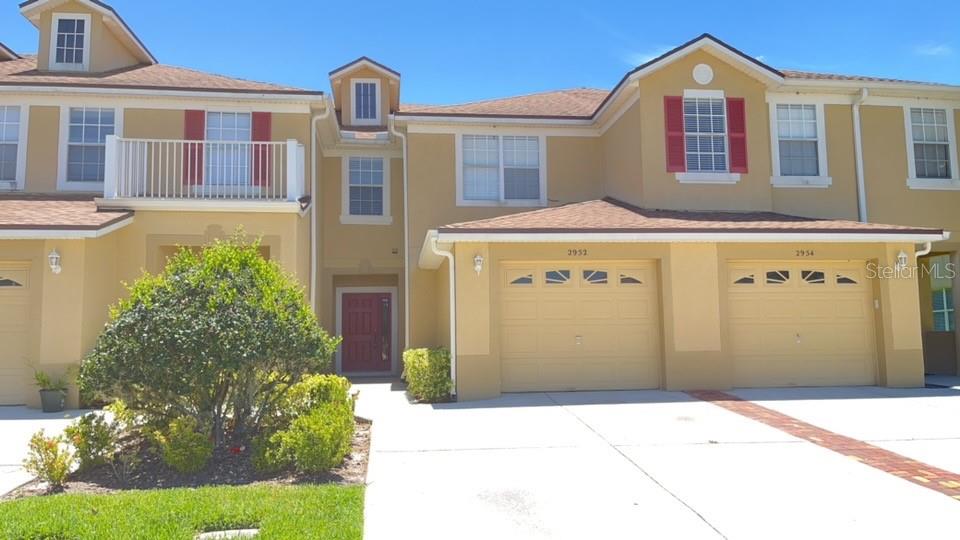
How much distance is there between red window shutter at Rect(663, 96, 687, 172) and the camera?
43.4 ft

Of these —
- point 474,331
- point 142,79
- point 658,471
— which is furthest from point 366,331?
point 658,471

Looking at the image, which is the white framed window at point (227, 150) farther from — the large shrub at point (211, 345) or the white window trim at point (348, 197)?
the large shrub at point (211, 345)

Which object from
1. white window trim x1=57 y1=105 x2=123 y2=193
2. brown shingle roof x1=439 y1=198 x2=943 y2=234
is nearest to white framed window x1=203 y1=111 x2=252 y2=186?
white window trim x1=57 y1=105 x2=123 y2=193

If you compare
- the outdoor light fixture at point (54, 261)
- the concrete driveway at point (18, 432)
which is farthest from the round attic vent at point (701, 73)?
the concrete driveway at point (18, 432)

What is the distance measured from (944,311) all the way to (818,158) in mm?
4487

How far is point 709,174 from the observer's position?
43.7ft

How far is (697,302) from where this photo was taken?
38.1 ft

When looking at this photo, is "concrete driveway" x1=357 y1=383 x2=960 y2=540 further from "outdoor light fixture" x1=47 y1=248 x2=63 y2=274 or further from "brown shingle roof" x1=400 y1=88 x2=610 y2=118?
"brown shingle roof" x1=400 y1=88 x2=610 y2=118

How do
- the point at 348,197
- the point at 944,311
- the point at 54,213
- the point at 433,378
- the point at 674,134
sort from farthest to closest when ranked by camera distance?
the point at 348,197, the point at 944,311, the point at 674,134, the point at 54,213, the point at 433,378

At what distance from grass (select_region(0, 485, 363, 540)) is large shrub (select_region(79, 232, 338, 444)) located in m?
1.20

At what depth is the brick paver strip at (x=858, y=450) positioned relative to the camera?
591 cm

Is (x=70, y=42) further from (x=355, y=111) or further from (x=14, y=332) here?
(x=14, y=332)

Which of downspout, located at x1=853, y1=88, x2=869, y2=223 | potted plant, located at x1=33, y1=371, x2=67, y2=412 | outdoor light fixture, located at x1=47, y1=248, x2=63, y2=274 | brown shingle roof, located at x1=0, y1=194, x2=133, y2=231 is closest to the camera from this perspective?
potted plant, located at x1=33, y1=371, x2=67, y2=412

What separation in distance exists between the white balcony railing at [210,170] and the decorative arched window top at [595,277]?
18.5 ft
